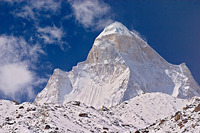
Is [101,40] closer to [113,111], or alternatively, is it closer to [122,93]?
[122,93]

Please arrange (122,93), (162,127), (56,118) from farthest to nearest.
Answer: (122,93), (56,118), (162,127)

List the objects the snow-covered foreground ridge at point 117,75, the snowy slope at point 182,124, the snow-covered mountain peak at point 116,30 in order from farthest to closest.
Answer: the snow-covered mountain peak at point 116,30, the snow-covered foreground ridge at point 117,75, the snowy slope at point 182,124

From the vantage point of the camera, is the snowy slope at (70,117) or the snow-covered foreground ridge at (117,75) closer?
the snowy slope at (70,117)

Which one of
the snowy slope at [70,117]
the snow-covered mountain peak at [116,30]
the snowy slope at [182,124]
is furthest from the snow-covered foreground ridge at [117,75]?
the snowy slope at [182,124]

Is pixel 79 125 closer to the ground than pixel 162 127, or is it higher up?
higher up

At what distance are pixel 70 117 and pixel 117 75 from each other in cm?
9869

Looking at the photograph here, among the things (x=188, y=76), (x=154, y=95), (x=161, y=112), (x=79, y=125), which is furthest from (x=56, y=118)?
(x=188, y=76)

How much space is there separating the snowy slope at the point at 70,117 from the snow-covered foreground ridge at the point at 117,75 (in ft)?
216

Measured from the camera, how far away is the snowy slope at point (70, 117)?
160 ft

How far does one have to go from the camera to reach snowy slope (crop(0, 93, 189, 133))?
48.7 metres

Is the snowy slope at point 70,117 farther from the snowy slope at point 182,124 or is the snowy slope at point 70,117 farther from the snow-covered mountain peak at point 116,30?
the snow-covered mountain peak at point 116,30

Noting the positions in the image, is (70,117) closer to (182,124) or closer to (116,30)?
(182,124)

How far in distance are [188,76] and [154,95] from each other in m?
85.3

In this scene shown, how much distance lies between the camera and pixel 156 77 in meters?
159
